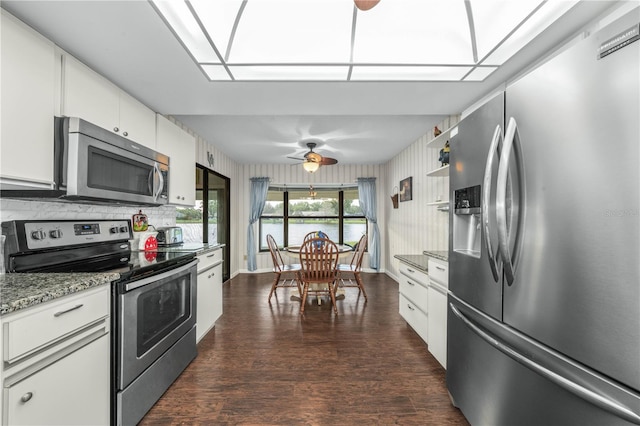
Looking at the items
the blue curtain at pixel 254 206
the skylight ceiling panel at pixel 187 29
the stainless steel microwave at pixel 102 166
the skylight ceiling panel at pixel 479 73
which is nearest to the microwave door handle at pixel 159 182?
the stainless steel microwave at pixel 102 166

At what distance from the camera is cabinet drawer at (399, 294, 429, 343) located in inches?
90.9

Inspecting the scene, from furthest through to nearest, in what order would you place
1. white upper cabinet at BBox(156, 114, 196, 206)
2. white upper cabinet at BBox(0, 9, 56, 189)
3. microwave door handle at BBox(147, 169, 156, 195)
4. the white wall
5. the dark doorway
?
the dark doorway < the white wall < white upper cabinet at BBox(156, 114, 196, 206) < microwave door handle at BBox(147, 169, 156, 195) < white upper cabinet at BBox(0, 9, 56, 189)

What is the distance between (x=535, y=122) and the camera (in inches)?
38.4

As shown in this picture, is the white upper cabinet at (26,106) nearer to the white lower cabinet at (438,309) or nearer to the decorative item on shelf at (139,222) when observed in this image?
the decorative item on shelf at (139,222)

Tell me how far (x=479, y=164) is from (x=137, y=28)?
6.69ft

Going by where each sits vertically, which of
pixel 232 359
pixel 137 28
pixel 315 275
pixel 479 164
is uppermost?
pixel 137 28

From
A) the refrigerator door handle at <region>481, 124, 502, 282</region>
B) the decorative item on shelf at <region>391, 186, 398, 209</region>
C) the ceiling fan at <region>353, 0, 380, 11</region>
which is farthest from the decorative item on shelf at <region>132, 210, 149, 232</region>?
the decorative item on shelf at <region>391, 186, 398, 209</region>

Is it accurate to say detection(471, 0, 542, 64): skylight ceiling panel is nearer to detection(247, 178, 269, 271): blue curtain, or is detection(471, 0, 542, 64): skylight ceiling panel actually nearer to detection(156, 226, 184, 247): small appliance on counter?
detection(156, 226, 184, 247): small appliance on counter

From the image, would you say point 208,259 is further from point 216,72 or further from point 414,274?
point 414,274

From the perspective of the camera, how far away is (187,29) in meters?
1.61

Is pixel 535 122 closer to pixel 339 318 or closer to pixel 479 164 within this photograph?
pixel 479 164

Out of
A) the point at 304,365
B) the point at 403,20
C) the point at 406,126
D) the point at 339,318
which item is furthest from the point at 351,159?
the point at 304,365

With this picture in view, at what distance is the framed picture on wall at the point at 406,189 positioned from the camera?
429cm

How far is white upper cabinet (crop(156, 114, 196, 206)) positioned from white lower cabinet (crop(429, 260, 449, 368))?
250 centimetres
